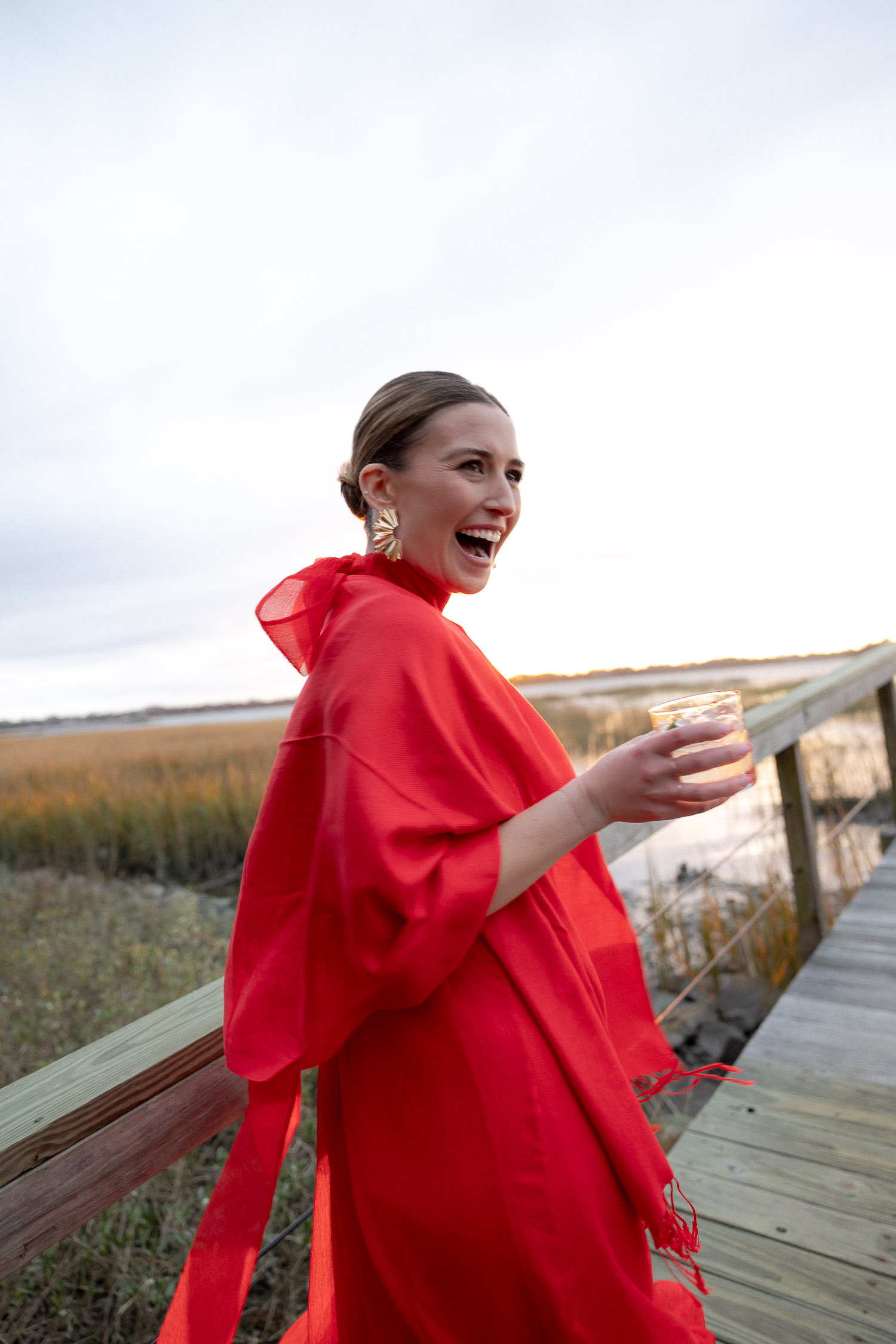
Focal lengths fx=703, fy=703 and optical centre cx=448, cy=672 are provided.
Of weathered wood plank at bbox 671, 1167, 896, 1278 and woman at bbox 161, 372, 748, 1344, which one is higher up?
woman at bbox 161, 372, 748, 1344

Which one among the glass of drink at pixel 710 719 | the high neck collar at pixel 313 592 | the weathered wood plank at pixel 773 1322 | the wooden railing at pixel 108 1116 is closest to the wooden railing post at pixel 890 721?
the weathered wood plank at pixel 773 1322

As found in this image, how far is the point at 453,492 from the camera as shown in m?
0.83

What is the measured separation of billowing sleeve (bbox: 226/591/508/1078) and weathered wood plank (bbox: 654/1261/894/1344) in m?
1.15

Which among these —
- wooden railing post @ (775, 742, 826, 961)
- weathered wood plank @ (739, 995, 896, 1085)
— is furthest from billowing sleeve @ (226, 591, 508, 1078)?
wooden railing post @ (775, 742, 826, 961)

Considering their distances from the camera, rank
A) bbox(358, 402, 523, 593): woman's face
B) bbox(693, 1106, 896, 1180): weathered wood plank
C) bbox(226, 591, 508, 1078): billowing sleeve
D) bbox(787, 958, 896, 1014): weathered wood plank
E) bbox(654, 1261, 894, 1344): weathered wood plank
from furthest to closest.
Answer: bbox(787, 958, 896, 1014): weathered wood plank → bbox(693, 1106, 896, 1180): weathered wood plank → bbox(654, 1261, 894, 1344): weathered wood plank → bbox(358, 402, 523, 593): woman's face → bbox(226, 591, 508, 1078): billowing sleeve

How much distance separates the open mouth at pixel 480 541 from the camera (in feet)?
2.86

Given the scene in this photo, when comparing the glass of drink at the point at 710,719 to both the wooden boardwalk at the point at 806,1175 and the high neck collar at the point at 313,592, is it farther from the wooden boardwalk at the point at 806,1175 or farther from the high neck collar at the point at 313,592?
the wooden boardwalk at the point at 806,1175

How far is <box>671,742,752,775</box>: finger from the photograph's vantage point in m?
0.67

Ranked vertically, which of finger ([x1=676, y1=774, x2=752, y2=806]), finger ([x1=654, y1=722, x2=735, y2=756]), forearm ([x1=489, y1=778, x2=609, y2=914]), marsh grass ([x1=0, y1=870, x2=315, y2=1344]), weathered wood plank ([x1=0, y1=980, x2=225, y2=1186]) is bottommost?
marsh grass ([x1=0, y1=870, x2=315, y2=1344])

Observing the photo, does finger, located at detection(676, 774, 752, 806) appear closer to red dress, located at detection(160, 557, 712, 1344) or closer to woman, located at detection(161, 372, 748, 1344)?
woman, located at detection(161, 372, 748, 1344)

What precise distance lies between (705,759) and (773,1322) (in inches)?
49.7

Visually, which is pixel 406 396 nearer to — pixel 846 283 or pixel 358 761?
→ pixel 358 761

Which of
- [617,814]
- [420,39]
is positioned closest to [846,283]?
[420,39]

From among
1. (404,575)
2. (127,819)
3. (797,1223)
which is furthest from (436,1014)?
(127,819)
